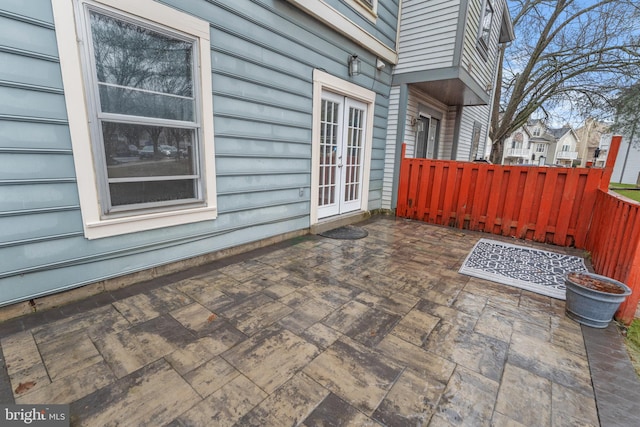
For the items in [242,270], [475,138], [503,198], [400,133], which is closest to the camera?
[242,270]

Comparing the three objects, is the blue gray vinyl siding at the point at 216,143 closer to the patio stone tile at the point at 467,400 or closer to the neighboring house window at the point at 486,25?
the neighboring house window at the point at 486,25

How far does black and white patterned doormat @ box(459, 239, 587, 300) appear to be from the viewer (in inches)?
110

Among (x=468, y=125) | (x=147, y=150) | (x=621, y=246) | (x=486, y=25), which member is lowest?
(x=621, y=246)

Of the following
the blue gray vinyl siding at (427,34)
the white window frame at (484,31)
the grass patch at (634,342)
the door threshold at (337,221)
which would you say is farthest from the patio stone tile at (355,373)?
the white window frame at (484,31)

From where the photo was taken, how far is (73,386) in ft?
4.61

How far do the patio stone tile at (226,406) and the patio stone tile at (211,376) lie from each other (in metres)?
0.04

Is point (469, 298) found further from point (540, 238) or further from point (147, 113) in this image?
point (147, 113)

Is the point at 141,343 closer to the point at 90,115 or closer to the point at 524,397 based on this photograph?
the point at 90,115

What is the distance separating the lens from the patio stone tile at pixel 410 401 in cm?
129

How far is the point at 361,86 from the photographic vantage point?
4777 millimetres

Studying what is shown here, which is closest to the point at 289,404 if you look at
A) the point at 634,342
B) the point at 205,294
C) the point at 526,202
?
the point at 205,294

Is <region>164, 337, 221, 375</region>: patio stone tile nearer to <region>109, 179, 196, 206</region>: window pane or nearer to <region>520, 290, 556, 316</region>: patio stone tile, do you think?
<region>109, 179, 196, 206</region>: window pane

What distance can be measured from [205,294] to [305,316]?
3.02 ft

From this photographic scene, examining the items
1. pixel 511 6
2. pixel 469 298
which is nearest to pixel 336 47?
pixel 469 298
